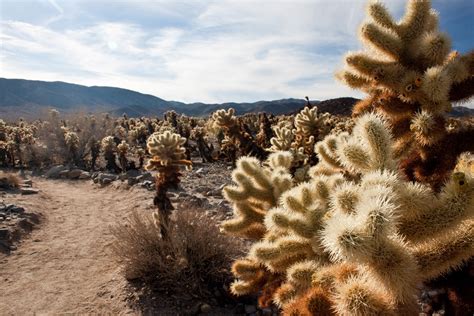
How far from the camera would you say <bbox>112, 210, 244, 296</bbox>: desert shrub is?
4.73 m

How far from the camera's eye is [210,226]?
5.19 m

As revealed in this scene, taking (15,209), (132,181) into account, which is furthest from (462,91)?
(132,181)

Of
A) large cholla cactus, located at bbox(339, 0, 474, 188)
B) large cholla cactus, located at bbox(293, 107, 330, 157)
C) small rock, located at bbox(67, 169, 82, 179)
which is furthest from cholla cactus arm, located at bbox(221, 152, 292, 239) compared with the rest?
small rock, located at bbox(67, 169, 82, 179)

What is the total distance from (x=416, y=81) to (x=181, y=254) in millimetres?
3550

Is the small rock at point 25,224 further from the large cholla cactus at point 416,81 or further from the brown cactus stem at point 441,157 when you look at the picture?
the brown cactus stem at point 441,157

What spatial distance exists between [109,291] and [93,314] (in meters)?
0.43

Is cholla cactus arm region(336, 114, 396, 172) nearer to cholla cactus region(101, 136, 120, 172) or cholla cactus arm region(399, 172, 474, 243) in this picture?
cholla cactus arm region(399, 172, 474, 243)

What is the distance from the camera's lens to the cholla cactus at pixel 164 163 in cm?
512

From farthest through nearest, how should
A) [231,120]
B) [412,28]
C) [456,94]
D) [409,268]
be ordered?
[231,120] → [412,28] → [456,94] → [409,268]

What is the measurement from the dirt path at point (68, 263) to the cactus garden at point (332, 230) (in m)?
0.03

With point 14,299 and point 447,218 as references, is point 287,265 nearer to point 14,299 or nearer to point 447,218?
point 447,218

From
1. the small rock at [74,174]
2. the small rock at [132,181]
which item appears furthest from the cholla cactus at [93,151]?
the small rock at [132,181]

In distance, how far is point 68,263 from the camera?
6.43 meters

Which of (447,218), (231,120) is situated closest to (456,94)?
(447,218)
